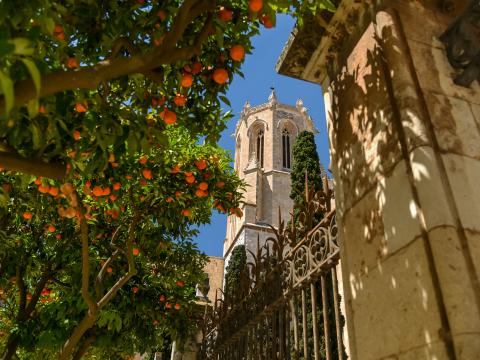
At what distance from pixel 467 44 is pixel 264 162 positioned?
1521 inches

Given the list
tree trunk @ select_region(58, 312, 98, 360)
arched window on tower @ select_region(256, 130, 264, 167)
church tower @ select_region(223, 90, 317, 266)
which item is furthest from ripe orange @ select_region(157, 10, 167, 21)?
arched window on tower @ select_region(256, 130, 264, 167)

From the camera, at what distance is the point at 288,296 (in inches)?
155

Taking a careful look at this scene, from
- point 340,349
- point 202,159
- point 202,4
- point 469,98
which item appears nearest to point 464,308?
point 469,98

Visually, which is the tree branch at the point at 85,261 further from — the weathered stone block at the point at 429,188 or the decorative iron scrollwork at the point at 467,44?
the decorative iron scrollwork at the point at 467,44

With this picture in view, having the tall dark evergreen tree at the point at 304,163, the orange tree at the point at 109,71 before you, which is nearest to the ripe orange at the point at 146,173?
the orange tree at the point at 109,71

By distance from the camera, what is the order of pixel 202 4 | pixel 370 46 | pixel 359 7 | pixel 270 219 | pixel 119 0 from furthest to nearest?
pixel 270 219, pixel 119 0, pixel 359 7, pixel 370 46, pixel 202 4

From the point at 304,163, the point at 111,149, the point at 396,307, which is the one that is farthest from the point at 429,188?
the point at 304,163

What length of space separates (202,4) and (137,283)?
4.97m

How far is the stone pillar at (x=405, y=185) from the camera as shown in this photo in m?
1.77

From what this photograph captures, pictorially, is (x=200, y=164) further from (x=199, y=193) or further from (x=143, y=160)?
(x=143, y=160)

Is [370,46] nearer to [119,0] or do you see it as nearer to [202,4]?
[202,4]

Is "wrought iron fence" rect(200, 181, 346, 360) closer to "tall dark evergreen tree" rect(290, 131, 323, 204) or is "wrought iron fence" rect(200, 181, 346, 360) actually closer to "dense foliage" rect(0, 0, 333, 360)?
"dense foliage" rect(0, 0, 333, 360)

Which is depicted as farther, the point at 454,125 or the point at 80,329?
the point at 80,329

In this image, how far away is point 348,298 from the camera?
242cm
